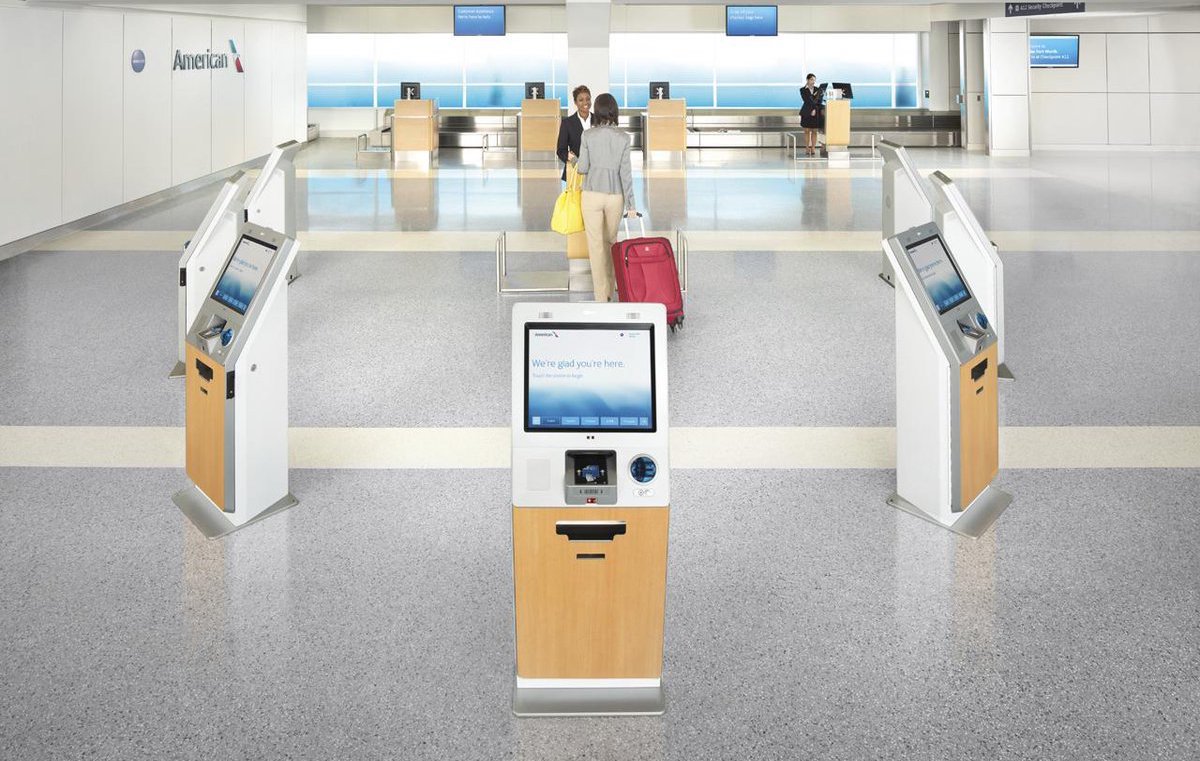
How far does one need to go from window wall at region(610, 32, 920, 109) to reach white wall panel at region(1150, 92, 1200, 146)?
761 cm

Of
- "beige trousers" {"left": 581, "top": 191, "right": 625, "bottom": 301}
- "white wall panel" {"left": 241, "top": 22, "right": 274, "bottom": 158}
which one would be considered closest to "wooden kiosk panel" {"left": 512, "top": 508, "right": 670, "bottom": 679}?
"beige trousers" {"left": 581, "top": 191, "right": 625, "bottom": 301}

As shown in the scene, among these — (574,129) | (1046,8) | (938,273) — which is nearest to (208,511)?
(938,273)

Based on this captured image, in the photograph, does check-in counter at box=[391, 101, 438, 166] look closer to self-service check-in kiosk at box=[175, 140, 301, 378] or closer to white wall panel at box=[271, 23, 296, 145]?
white wall panel at box=[271, 23, 296, 145]

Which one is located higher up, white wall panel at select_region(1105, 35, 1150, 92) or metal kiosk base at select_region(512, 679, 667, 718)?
white wall panel at select_region(1105, 35, 1150, 92)

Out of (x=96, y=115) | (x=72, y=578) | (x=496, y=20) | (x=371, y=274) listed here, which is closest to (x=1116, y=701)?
(x=72, y=578)

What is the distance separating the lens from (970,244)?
7.15 meters

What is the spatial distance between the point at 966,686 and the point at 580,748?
1362 mm

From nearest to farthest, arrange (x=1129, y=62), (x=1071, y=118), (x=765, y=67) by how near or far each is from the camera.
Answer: (x=1129, y=62), (x=1071, y=118), (x=765, y=67)

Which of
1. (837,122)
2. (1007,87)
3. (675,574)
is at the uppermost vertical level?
(1007,87)

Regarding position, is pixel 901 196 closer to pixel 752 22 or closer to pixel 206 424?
pixel 206 424

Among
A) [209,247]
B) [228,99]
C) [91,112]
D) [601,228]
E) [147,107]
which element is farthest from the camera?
[228,99]

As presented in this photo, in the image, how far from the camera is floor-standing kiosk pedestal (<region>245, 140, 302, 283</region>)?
8.57 meters

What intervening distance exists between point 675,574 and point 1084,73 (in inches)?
1095

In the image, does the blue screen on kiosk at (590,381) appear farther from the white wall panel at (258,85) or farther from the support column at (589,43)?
the white wall panel at (258,85)
